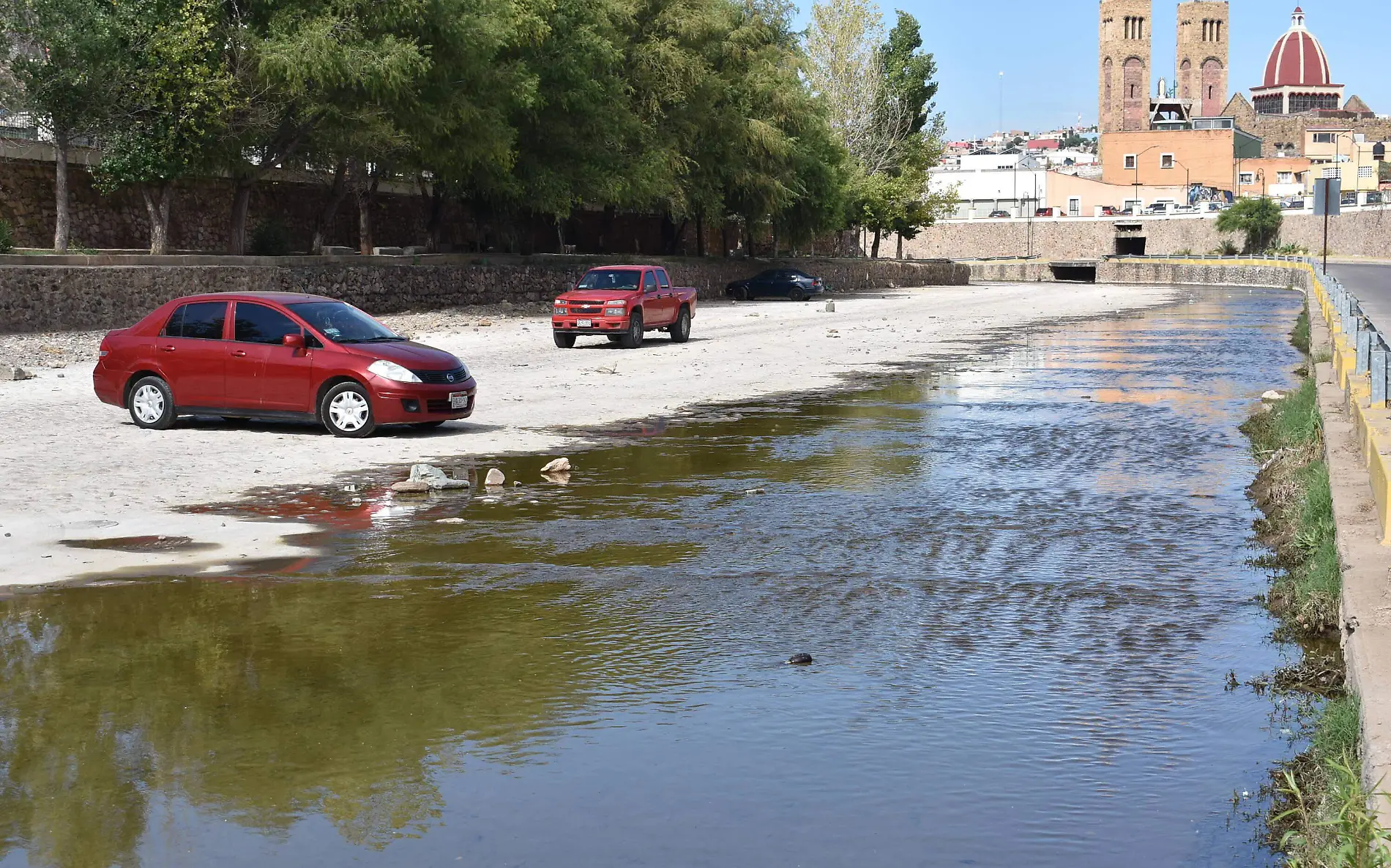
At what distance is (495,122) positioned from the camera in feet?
139

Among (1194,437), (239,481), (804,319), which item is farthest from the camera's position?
(804,319)

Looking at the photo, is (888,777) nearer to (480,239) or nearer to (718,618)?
(718,618)

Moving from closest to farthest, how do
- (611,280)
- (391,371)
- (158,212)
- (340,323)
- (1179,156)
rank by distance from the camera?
(391,371)
(340,323)
(611,280)
(158,212)
(1179,156)

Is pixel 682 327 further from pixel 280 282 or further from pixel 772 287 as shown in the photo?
pixel 772 287

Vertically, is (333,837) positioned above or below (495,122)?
below

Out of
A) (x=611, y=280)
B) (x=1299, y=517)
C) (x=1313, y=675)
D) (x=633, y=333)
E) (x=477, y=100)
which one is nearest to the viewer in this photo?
(x=1313, y=675)

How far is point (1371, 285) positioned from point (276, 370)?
4140cm

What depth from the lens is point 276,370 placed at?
1655 centimetres

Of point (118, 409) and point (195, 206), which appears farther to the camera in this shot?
point (195, 206)

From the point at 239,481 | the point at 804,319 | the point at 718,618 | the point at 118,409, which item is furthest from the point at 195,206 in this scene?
the point at 718,618

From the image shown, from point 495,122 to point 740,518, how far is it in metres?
32.6

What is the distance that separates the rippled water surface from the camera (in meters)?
5.21

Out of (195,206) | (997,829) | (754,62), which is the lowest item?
(997,829)

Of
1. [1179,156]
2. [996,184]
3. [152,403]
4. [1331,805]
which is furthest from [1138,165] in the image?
[1331,805]
